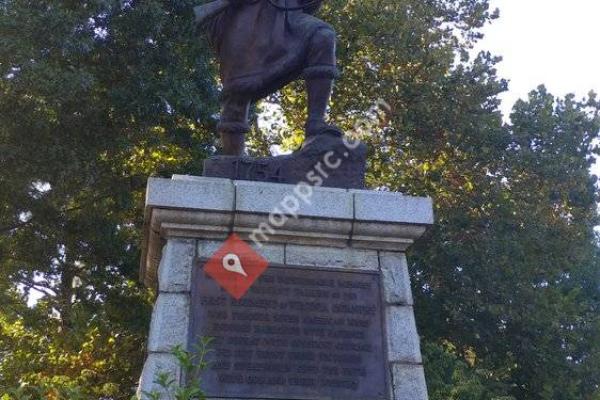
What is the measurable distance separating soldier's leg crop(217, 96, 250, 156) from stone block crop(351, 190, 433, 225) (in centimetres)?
99

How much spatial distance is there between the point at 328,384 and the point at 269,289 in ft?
2.09

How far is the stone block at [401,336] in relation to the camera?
428 centimetres

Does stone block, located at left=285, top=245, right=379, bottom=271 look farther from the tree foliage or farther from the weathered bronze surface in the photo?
the tree foliage

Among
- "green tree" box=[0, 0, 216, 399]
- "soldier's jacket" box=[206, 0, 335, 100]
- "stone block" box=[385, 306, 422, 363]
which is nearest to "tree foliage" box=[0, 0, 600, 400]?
"green tree" box=[0, 0, 216, 399]

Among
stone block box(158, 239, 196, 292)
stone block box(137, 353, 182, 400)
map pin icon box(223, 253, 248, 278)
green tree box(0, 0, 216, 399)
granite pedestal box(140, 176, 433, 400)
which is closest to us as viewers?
stone block box(137, 353, 182, 400)

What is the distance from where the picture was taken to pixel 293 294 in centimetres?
430

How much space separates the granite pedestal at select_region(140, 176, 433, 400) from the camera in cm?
407

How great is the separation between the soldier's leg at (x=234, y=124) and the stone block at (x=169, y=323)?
1.30 m

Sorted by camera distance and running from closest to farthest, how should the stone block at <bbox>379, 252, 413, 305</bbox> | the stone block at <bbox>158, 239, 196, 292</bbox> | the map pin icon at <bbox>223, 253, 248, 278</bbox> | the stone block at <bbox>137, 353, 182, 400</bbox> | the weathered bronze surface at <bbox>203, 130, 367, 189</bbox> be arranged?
1. the stone block at <bbox>137, 353, 182, 400</bbox>
2. the stone block at <bbox>158, 239, 196, 292</bbox>
3. the map pin icon at <bbox>223, 253, 248, 278</bbox>
4. the stone block at <bbox>379, 252, 413, 305</bbox>
5. the weathered bronze surface at <bbox>203, 130, 367, 189</bbox>

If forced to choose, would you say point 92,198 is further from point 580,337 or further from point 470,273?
point 580,337

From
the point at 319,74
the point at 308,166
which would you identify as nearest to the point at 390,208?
the point at 308,166

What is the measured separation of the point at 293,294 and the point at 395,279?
0.66 metres

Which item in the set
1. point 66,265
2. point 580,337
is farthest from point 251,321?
point 580,337

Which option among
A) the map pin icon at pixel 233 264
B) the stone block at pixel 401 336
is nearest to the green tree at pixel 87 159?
the map pin icon at pixel 233 264
